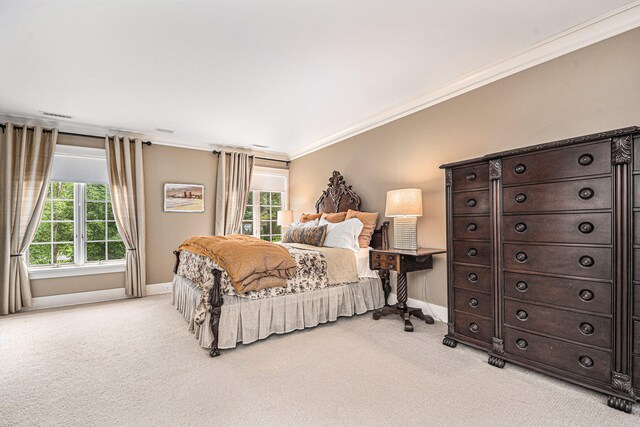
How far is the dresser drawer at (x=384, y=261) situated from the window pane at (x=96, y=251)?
4.14 m

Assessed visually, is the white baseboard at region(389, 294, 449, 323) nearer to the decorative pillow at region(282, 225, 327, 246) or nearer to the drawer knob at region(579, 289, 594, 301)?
the decorative pillow at region(282, 225, 327, 246)

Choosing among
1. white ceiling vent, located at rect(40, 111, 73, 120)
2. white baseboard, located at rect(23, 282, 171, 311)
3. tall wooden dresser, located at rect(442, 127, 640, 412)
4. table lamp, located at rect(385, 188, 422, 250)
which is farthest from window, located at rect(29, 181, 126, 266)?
tall wooden dresser, located at rect(442, 127, 640, 412)

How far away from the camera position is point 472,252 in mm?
2654

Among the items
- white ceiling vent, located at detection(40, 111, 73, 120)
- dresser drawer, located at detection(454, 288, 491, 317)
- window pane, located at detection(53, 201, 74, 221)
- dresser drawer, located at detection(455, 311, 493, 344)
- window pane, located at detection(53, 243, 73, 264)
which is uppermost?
white ceiling vent, located at detection(40, 111, 73, 120)

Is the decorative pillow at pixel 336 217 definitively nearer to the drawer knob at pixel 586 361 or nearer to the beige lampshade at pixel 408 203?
the beige lampshade at pixel 408 203

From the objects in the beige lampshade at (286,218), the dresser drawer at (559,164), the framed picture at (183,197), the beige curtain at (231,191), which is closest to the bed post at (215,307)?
the dresser drawer at (559,164)

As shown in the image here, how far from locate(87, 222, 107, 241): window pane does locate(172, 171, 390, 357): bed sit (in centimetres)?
152

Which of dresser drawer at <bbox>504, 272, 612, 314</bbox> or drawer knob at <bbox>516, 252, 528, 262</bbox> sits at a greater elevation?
drawer knob at <bbox>516, 252, 528, 262</bbox>

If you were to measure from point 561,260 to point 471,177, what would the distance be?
2.98ft

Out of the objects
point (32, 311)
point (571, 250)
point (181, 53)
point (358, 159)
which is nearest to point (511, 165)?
point (571, 250)

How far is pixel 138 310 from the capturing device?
13.3 feet

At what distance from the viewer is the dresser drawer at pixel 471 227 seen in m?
2.56

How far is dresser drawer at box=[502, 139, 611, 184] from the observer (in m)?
1.95

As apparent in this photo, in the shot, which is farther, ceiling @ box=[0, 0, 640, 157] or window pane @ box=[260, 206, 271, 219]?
window pane @ box=[260, 206, 271, 219]
